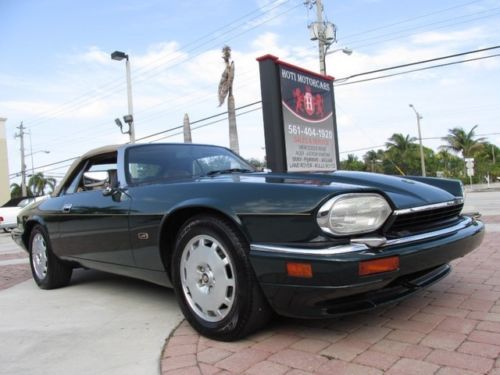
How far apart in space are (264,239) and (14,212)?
16805 mm

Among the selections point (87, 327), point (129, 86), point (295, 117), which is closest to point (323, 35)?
point (129, 86)

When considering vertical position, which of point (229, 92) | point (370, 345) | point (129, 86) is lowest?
point (370, 345)

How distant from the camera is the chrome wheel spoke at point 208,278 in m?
2.77

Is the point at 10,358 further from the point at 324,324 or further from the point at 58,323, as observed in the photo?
the point at 324,324

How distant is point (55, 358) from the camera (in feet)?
9.15

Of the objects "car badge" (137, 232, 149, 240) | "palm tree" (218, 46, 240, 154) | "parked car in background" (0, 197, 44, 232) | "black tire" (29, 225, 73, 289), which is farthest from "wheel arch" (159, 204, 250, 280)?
"palm tree" (218, 46, 240, 154)

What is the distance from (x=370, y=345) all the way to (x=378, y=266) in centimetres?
54

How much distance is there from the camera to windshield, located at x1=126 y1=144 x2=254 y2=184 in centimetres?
378

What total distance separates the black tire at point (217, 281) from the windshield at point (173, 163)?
0.86 meters

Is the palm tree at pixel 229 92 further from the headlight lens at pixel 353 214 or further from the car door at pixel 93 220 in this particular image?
the headlight lens at pixel 353 214

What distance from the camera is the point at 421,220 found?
9.25 feet

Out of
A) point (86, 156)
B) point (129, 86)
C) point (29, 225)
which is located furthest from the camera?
point (129, 86)

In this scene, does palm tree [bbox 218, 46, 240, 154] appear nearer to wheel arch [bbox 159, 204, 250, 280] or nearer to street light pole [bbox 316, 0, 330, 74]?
street light pole [bbox 316, 0, 330, 74]

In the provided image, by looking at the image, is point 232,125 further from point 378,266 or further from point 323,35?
point 378,266
